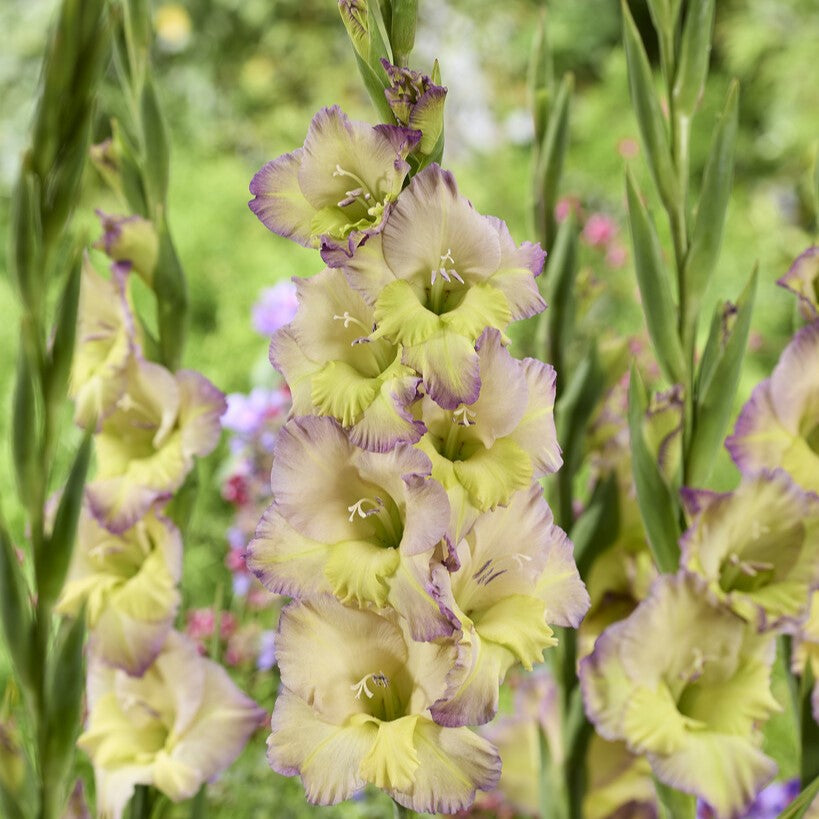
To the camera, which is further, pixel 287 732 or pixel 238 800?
pixel 238 800

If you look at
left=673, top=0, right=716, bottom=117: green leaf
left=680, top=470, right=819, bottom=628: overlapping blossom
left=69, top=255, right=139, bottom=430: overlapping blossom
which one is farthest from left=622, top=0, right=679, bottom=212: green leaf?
left=69, top=255, right=139, bottom=430: overlapping blossom

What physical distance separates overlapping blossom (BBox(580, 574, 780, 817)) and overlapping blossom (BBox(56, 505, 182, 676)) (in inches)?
6.8

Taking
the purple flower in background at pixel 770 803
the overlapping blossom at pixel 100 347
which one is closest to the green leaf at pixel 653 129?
the overlapping blossom at pixel 100 347

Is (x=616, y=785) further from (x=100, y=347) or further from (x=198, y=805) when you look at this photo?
(x=100, y=347)

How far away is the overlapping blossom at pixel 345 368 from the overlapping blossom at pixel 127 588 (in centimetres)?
16

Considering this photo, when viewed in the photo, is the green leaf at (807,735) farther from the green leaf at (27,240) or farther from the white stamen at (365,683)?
the green leaf at (27,240)

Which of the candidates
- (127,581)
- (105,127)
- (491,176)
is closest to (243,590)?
(127,581)

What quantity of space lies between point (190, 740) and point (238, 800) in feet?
1.27

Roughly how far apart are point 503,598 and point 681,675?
112 mm

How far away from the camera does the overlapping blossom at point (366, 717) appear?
0.30 meters

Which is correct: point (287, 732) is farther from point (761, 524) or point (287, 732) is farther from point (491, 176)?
point (491, 176)

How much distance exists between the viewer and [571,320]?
50 cm

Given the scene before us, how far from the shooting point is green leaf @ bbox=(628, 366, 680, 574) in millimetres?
404

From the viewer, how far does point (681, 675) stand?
1.32 ft
